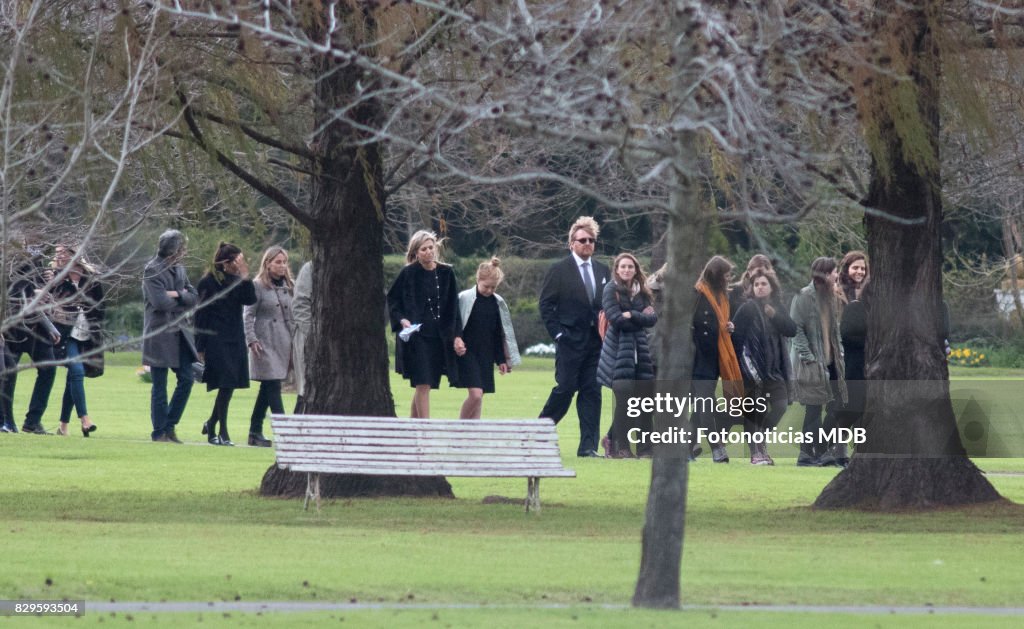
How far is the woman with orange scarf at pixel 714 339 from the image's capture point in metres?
18.2

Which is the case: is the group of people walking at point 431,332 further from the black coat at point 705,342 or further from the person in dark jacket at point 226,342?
the person in dark jacket at point 226,342

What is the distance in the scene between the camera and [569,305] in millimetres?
18719

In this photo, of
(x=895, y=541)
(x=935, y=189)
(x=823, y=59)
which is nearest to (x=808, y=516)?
(x=895, y=541)

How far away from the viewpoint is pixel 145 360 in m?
18.8

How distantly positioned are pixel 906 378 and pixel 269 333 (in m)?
7.37

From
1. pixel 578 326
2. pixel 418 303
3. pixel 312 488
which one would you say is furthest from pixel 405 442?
pixel 578 326

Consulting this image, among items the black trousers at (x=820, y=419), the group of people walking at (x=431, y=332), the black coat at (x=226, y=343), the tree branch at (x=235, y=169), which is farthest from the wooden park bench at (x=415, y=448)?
the black coat at (x=226, y=343)

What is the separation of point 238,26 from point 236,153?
356cm

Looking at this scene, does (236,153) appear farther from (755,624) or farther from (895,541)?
(755,624)

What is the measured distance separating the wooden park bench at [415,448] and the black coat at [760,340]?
453 cm

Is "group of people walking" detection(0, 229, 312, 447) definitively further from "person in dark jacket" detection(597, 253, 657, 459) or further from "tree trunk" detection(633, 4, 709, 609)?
"tree trunk" detection(633, 4, 709, 609)

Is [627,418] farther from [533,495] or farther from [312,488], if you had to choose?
[312,488]

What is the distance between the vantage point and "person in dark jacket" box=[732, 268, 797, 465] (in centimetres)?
1836

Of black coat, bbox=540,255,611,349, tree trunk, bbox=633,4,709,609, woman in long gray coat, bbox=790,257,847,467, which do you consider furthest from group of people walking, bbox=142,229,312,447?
tree trunk, bbox=633,4,709,609
